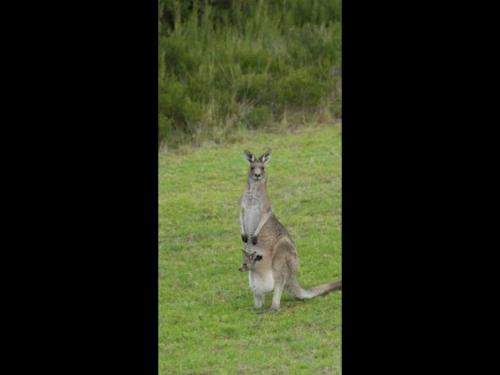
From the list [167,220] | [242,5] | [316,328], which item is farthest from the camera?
[242,5]

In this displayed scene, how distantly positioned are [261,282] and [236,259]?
1.40m

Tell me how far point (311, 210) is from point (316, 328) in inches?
127

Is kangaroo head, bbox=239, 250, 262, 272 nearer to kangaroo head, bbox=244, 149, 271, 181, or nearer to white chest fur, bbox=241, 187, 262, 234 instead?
white chest fur, bbox=241, 187, 262, 234

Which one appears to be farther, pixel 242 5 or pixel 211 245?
pixel 242 5

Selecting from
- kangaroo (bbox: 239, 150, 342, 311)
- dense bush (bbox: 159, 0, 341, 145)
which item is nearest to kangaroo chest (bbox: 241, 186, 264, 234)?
kangaroo (bbox: 239, 150, 342, 311)

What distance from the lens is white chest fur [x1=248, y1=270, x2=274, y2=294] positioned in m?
9.53

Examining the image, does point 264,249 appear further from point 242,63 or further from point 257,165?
point 242,63

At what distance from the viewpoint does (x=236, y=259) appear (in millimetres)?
10914

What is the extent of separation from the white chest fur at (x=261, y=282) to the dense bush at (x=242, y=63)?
5201 mm

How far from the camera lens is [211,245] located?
11.4 metres

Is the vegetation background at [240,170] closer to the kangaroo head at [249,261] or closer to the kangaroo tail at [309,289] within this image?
the kangaroo tail at [309,289]

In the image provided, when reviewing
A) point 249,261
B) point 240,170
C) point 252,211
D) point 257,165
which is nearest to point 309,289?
point 249,261
